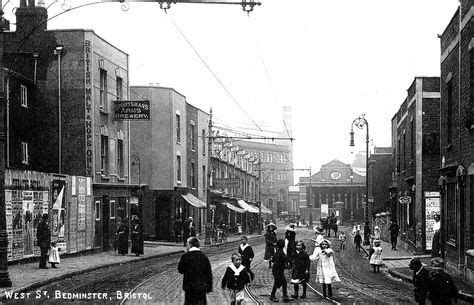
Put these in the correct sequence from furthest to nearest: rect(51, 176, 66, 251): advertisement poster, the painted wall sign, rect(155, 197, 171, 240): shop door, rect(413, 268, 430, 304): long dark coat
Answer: rect(155, 197, 171, 240): shop door → the painted wall sign → rect(51, 176, 66, 251): advertisement poster → rect(413, 268, 430, 304): long dark coat

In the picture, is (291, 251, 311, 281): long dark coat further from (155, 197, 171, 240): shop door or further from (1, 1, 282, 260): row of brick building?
(155, 197, 171, 240): shop door

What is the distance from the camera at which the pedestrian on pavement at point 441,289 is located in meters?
11.6

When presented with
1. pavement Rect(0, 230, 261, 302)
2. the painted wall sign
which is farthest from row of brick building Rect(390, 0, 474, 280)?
the painted wall sign

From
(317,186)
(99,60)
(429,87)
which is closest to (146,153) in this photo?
(99,60)

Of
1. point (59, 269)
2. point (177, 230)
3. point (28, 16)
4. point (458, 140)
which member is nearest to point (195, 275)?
point (59, 269)

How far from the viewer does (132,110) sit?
3425 cm

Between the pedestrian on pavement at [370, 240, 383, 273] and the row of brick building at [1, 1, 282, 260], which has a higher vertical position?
the row of brick building at [1, 1, 282, 260]

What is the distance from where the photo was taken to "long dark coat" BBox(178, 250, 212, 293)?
11320 millimetres

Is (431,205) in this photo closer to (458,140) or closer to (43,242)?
(458,140)

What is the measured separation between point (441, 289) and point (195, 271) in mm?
3812

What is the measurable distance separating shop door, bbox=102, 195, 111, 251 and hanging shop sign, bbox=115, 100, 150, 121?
3.83 meters

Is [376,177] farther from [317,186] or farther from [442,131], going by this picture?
[442,131]

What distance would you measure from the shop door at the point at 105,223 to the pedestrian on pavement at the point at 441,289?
80.1ft

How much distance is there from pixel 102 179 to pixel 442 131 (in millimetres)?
15820
